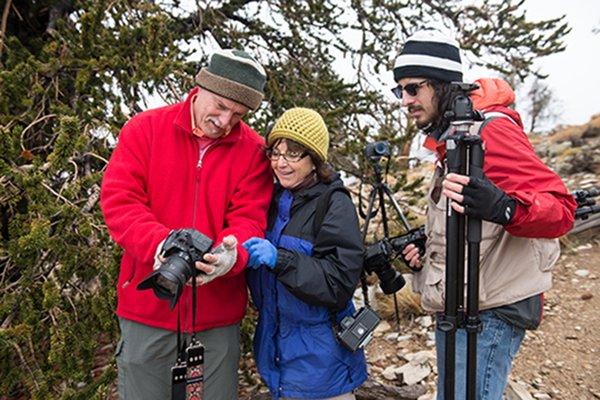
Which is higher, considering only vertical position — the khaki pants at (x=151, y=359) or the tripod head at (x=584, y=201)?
the tripod head at (x=584, y=201)

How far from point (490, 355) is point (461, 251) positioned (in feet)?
1.65

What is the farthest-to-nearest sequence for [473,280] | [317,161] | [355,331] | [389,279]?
[389,279] < [317,161] < [355,331] < [473,280]

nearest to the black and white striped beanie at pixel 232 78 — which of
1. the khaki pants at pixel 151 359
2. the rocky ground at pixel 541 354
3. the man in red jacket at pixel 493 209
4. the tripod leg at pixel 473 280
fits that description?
the man in red jacket at pixel 493 209

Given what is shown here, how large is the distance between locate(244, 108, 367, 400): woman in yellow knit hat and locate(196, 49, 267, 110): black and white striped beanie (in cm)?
22

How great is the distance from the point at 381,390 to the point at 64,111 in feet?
10.4

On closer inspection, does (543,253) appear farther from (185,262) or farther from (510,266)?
(185,262)

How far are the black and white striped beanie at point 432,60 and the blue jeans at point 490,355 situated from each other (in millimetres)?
1070

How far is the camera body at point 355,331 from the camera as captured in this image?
86.3 inches

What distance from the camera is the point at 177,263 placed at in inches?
69.4

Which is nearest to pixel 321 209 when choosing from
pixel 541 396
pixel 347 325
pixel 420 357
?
pixel 347 325

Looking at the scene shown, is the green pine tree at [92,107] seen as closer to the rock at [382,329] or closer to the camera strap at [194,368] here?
the camera strap at [194,368]

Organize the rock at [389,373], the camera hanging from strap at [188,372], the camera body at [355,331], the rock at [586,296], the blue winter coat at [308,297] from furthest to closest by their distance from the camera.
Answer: the rock at [586,296]
the rock at [389,373]
the camera body at [355,331]
the blue winter coat at [308,297]
the camera hanging from strap at [188,372]

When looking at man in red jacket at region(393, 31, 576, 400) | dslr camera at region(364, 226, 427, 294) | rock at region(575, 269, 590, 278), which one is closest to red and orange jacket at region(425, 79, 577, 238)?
man in red jacket at region(393, 31, 576, 400)

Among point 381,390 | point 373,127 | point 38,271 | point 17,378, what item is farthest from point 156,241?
point 373,127
